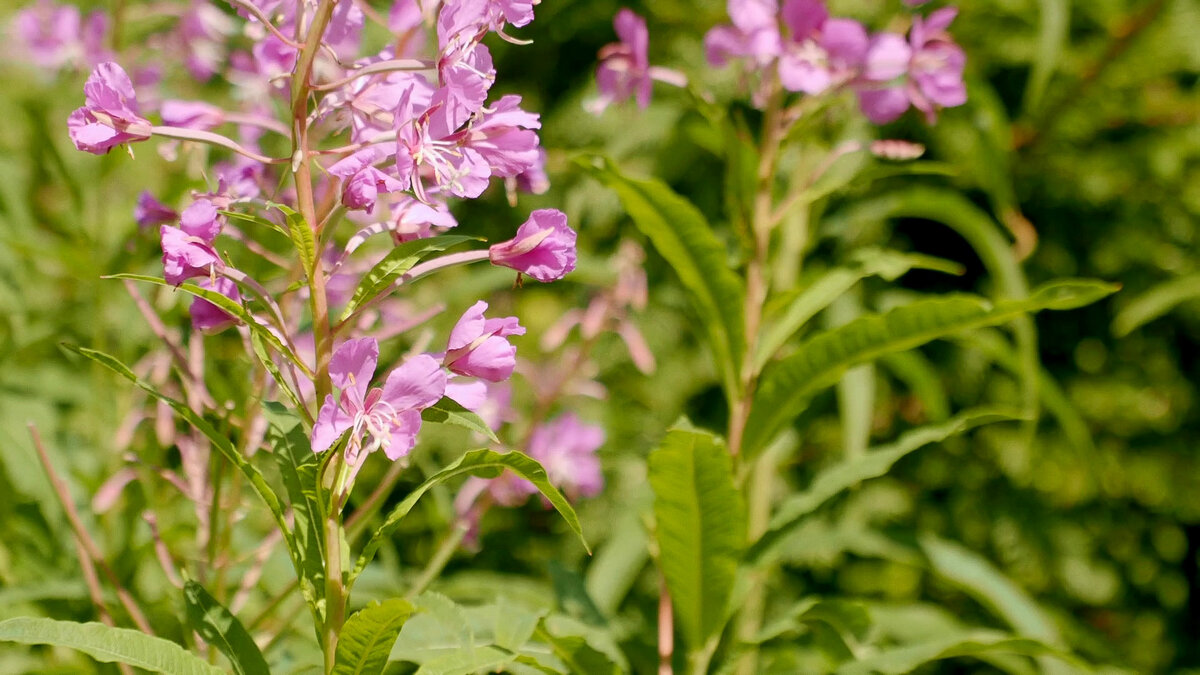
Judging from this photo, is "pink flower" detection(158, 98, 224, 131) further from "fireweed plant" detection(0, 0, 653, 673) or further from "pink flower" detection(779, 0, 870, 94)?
"pink flower" detection(779, 0, 870, 94)

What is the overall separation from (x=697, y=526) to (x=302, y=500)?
338 millimetres

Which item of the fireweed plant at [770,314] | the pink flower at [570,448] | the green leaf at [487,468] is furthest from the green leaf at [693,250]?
the pink flower at [570,448]

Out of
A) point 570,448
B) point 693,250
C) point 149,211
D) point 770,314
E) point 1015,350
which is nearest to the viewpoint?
point 149,211

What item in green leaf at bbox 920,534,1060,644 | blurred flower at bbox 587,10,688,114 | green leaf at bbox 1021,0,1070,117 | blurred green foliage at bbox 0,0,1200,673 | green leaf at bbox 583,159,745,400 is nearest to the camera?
green leaf at bbox 583,159,745,400

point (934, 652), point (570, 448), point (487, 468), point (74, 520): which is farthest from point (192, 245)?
point (570, 448)

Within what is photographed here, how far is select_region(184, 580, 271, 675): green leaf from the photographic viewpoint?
28.2 inches

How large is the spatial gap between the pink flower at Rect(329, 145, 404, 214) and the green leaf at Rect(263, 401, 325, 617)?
0.53 ft

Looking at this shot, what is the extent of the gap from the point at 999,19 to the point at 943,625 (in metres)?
1.06

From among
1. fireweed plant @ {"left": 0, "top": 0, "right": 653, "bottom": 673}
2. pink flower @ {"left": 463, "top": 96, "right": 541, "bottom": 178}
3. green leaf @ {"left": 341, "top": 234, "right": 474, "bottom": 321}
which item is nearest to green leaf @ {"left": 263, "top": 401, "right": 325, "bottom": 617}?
fireweed plant @ {"left": 0, "top": 0, "right": 653, "bottom": 673}

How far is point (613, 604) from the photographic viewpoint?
4.37 ft

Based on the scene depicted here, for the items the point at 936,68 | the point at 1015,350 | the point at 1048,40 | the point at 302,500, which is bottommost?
the point at 302,500

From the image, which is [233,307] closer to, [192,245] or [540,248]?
[192,245]

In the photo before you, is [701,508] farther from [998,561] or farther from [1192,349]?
[1192,349]

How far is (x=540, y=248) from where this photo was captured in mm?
672
